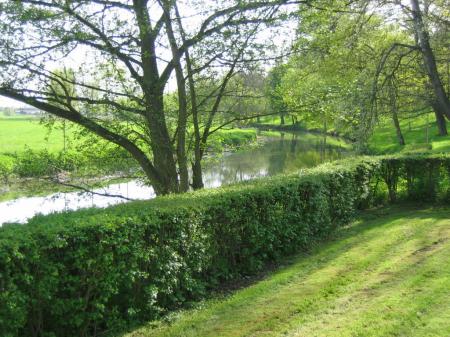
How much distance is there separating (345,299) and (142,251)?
8.61 feet

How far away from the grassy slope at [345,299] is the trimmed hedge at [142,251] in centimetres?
43

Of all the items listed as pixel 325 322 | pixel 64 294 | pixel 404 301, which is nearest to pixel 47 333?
pixel 64 294

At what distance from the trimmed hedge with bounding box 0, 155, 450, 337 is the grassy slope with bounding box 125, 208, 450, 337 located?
433 millimetres

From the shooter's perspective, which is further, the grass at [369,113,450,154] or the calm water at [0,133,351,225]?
the grass at [369,113,450,154]

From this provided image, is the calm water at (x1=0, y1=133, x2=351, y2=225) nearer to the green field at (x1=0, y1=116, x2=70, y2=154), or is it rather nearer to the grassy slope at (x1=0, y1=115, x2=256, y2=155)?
the grassy slope at (x1=0, y1=115, x2=256, y2=155)

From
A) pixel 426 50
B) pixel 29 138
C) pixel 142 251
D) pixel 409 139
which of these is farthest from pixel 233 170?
pixel 142 251

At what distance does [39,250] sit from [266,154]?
3300 cm

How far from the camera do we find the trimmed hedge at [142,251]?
4434 mm

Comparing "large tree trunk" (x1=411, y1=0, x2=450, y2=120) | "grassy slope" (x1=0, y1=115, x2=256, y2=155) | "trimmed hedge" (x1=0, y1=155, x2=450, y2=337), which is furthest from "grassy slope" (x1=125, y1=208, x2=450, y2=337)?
"grassy slope" (x1=0, y1=115, x2=256, y2=155)

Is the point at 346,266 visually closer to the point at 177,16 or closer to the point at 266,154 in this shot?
the point at 177,16

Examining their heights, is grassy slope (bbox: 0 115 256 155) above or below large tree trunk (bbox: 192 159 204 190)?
above

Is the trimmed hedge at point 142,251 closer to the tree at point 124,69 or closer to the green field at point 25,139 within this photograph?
the tree at point 124,69

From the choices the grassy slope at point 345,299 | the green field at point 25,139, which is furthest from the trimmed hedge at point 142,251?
the green field at point 25,139

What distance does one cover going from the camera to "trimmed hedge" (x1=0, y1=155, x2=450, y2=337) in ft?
14.5
